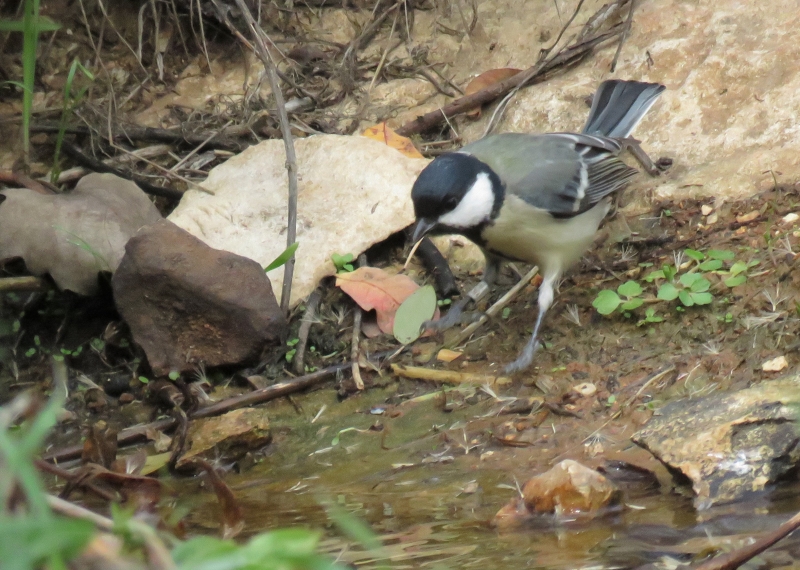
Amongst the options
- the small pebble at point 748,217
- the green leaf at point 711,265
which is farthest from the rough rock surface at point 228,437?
the small pebble at point 748,217

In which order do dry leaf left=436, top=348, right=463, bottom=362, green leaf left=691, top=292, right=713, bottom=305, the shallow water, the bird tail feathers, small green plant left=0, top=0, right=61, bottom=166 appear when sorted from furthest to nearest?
the bird tail feathers < dry leaf left=436, top=348, right=463, bottom=362 < green leaf left=691, top=292, right=713, bottom=305 < small green plant left=0, top=0, right=61, bottom=166 < the shallow water

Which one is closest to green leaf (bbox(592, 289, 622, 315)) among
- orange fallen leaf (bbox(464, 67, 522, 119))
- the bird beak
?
the bird beak

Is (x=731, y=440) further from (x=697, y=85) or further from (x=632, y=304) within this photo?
(x=697, y=85)

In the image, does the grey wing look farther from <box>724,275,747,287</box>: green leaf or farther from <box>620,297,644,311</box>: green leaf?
<box>724,275,747,287</box>: green leaf

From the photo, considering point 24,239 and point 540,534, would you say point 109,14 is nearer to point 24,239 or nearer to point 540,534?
point 24,239

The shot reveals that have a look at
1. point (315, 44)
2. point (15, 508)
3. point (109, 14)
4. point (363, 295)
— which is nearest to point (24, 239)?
point (363, 295)

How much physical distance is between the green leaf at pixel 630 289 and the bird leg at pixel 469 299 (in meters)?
0.59

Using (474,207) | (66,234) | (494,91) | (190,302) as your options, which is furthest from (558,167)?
(66,234)

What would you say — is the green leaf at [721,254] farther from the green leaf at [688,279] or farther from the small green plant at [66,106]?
the small green plant at [66,106]

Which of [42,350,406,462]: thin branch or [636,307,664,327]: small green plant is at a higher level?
[636,307,664,327]: small green plant

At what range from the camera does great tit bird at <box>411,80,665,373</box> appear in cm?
379

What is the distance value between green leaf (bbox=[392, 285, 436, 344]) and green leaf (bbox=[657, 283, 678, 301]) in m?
0.95

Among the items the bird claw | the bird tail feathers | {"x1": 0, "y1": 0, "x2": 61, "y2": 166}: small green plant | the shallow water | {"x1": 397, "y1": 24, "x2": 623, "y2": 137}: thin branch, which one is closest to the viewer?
the shallow water

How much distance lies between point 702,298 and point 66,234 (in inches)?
106
